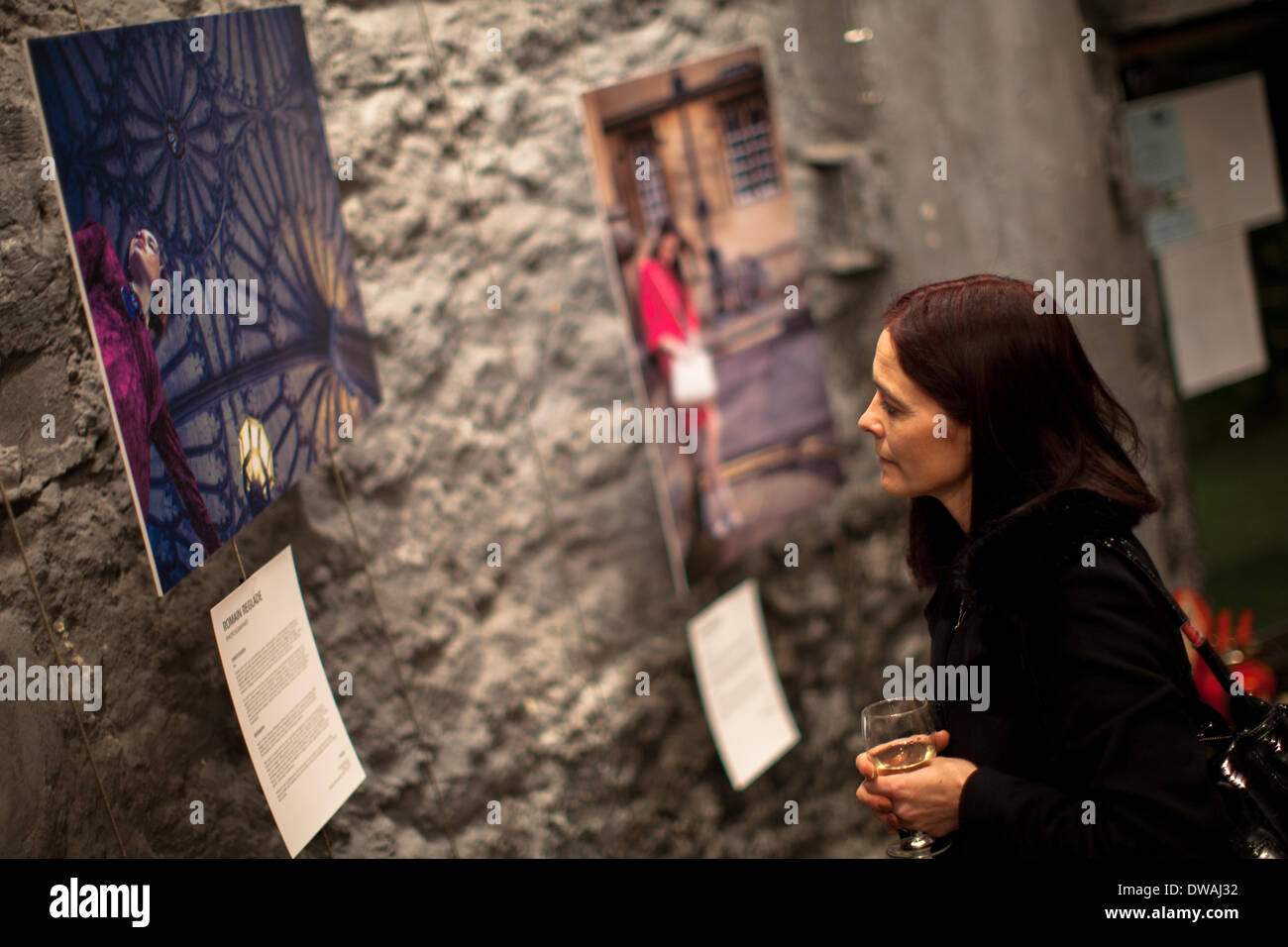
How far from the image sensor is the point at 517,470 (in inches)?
103

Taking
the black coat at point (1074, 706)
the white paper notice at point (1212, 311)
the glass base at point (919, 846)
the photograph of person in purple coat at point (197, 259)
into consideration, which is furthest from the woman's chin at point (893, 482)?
the white paper notice at point (1212, 311)

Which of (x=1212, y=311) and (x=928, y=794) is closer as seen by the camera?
(x=928, y=794)

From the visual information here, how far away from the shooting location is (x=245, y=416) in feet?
4.99

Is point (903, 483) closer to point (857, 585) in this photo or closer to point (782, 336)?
point (782, 336)

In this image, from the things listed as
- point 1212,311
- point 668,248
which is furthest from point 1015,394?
point 1212,311

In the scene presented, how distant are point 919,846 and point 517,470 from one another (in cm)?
144

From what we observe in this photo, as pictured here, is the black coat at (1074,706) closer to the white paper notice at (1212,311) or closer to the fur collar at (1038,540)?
the fur collar at (1038,540)

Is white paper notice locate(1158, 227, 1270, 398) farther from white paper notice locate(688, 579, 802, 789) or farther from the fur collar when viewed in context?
the fur collar

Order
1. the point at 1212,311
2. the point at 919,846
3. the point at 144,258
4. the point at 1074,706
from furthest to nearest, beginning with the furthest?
the point at 1212,311 → the point at 919,846 → the point at 144,258 → the point at 1074,706

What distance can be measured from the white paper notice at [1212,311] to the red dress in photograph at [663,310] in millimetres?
2119

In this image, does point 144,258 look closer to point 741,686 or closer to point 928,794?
point 928,794

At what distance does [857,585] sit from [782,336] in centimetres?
88

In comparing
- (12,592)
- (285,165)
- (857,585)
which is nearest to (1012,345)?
(285,165)

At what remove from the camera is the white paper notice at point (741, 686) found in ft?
9.92
